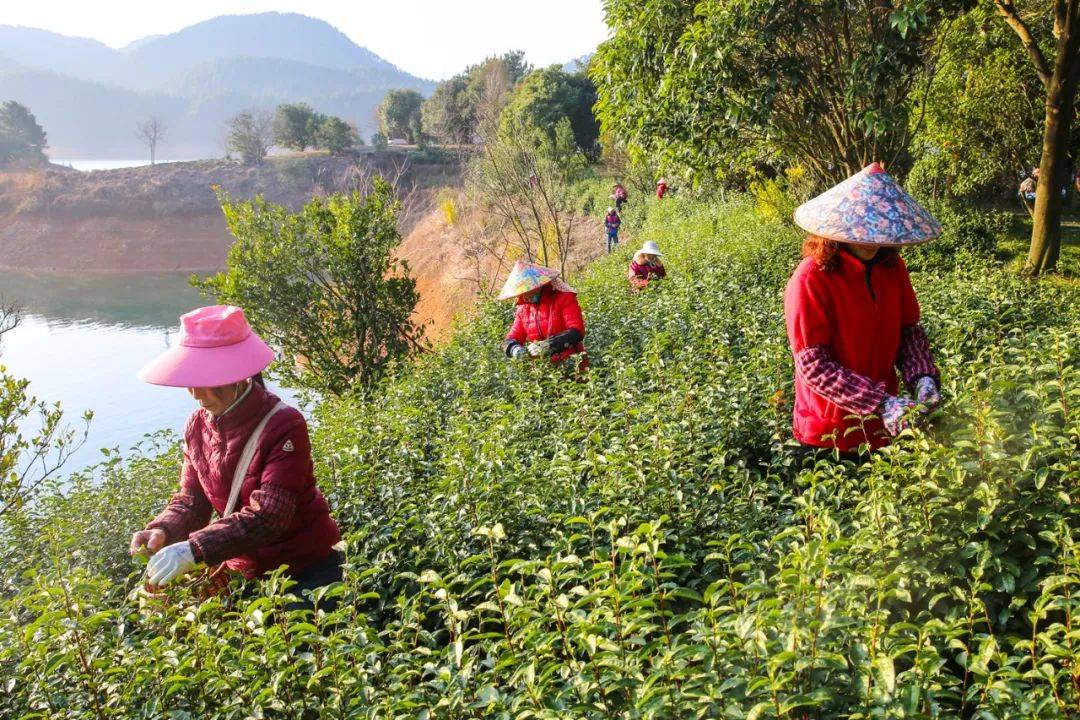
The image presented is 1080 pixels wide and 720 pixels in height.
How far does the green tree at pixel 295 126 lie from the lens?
54.4 meters

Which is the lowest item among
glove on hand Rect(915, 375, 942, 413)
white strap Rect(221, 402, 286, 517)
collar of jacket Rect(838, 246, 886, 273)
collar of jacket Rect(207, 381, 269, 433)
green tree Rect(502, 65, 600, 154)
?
white strap Rect(221, 402, 286, 517)

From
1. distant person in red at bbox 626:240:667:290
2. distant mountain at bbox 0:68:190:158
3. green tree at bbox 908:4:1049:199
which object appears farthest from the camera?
distant mountain at bbox 0:68:190:158

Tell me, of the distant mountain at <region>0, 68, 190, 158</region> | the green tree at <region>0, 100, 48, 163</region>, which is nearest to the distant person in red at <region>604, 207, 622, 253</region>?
the green tree at <region>0, 100, 48, 163</region>

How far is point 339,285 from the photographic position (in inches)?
348

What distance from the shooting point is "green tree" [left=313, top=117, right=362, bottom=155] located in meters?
53.3

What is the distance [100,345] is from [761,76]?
25206mm

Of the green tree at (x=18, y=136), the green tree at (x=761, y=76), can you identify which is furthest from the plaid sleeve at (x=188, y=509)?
the green tree at (x=18, y=136)

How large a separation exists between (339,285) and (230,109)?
210592 millimetres

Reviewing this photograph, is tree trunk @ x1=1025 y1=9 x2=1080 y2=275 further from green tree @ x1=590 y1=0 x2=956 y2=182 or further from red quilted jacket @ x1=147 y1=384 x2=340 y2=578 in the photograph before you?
red quilted jacket @ x1=147 y1=384 x2=340 y2=578

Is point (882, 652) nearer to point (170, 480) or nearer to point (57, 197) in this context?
point (170, 480)

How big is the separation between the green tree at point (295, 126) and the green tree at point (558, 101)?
24846 mm

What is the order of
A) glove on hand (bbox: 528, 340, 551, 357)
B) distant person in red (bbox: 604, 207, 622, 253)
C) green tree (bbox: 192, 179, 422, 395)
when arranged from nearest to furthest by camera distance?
glove on hand (bbox: 528, 340, 551, 357) < green tree (bbox: 192, 179, 422, 395) < distant person in red (bbox: 604, 207, 622, 253)

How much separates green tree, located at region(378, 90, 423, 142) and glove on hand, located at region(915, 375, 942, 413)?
58944 millimetres

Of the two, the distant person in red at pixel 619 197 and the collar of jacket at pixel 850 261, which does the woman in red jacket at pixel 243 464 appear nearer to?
the collar of jacket at pixel 850 261
